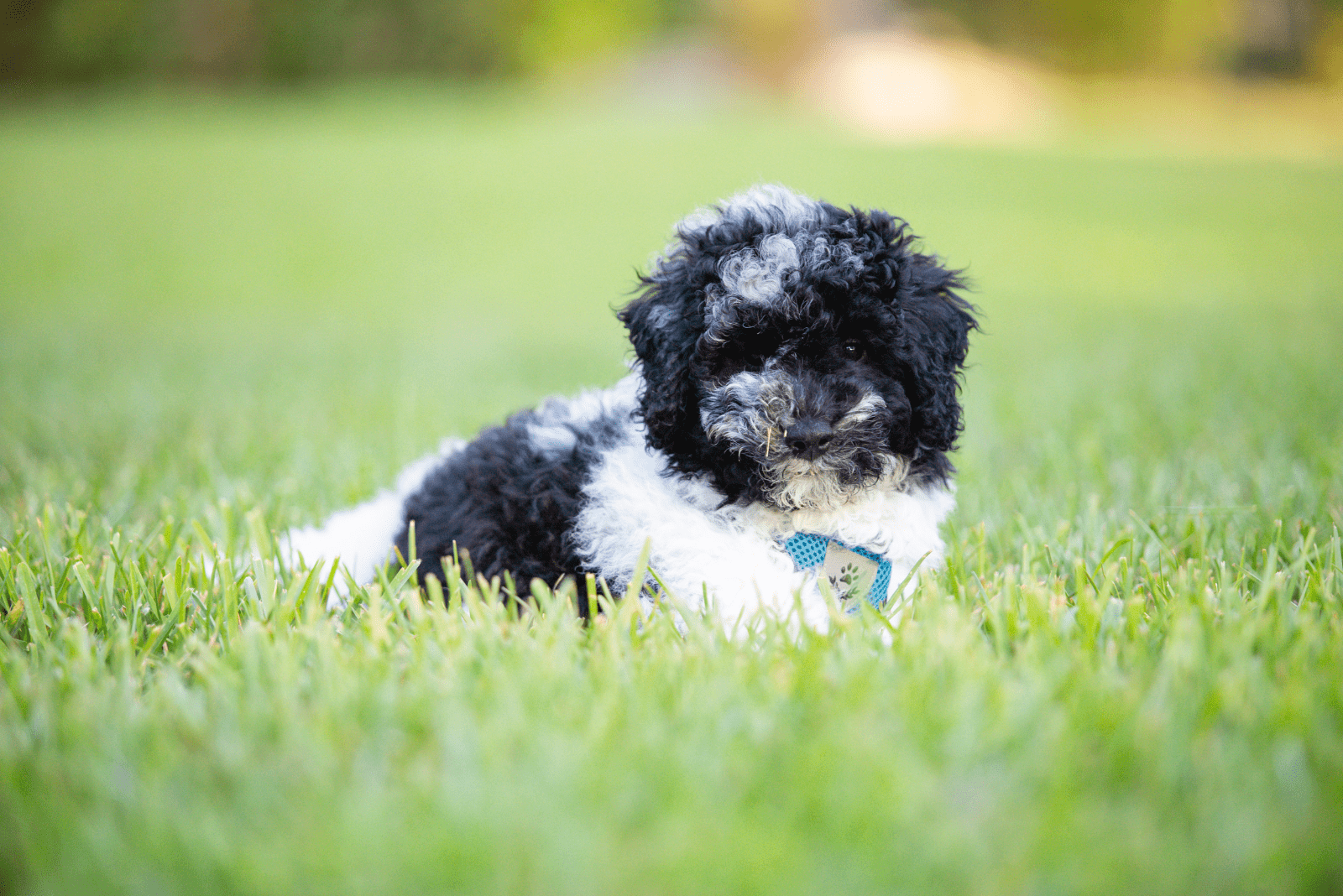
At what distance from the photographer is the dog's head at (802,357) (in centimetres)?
262

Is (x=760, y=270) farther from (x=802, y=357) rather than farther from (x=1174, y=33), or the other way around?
(x=1174, y=33)

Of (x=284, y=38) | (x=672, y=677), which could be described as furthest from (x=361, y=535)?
(x=284, y=38)

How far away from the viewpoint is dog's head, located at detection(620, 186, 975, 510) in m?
2.62

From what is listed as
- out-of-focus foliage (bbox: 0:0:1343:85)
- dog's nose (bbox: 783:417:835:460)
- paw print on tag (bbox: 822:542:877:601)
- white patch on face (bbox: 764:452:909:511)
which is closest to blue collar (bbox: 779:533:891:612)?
paw print on tag (bbox: 822:542:877:601)

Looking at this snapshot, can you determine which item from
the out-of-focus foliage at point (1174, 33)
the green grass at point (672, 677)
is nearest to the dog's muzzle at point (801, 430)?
the green grass at point (672, 677)

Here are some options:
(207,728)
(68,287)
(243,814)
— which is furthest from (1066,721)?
(68,287)

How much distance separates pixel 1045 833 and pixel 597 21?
52.7 meters

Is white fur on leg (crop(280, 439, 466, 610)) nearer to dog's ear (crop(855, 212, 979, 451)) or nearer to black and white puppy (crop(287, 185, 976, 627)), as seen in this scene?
black and white puppy (crop(287, 185, 976, 627))

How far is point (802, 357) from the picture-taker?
8.93ft

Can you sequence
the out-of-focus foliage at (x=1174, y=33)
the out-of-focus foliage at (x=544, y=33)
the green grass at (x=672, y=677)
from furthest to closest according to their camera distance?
1. the out-of-focus foliage at (x=1174, y=33)
2. the out-of-focus foliage at (x=544, y=33)
3. the green grass at (x=672, y=677)

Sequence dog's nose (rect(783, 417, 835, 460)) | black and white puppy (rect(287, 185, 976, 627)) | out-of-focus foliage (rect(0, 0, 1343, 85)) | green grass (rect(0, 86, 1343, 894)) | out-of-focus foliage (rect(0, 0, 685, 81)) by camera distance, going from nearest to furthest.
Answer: green grass (rect(0, 86, 1343, 894)) < dog's nose (rect(783, 417, 835, 460)) < black and white puppy (rect(287, 185, 976, 627)) < out-of-focus foliage (rect(0, 0, 685, 81)) < out-of-focus foliage (rect(0, 0, 1343, 85))

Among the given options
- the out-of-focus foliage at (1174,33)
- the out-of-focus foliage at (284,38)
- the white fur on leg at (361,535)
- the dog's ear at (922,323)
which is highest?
the out-of-focus foliage at (1174,33)

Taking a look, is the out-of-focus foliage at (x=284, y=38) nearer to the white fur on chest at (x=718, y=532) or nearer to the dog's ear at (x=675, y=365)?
the dog's ear at (x=675, y=365)

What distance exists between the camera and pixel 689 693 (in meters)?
2.14
